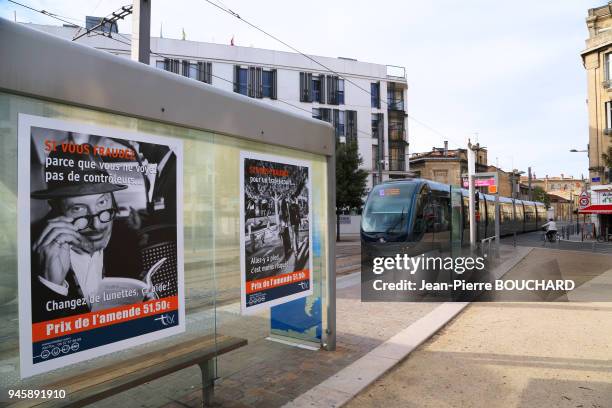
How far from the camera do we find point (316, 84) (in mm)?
38094

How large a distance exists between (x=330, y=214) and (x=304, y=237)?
46 centimetres

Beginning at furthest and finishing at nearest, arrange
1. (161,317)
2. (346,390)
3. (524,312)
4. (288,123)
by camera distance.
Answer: (524,312) → (288,123) → (346,390) → (161,317)

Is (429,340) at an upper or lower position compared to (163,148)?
lower

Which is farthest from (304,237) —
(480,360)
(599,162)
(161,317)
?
(599,162)

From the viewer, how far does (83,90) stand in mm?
2822

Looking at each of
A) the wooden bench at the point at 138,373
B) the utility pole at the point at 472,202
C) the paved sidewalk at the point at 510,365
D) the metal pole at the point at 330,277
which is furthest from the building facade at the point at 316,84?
the wooden bench at the point at 138,373

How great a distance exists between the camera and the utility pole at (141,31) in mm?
6719

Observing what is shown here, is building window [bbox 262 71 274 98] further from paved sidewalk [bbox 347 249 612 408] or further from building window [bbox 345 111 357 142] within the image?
paved sidewalk [bbox 347 249 612 408]

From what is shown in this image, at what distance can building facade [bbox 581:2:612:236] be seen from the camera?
2878 cm

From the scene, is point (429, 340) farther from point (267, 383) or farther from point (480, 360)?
point (267, 383)

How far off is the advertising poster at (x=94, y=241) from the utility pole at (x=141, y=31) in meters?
3.96

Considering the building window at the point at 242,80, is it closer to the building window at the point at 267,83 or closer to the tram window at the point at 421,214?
the building window at the point at 267,83

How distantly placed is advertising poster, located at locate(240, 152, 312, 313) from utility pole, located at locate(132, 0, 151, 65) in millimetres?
3519

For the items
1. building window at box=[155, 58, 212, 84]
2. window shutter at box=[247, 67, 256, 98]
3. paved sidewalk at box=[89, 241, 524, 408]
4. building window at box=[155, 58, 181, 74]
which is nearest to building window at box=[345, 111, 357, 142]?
window shutter at box=[247, 67, 256, 98]
